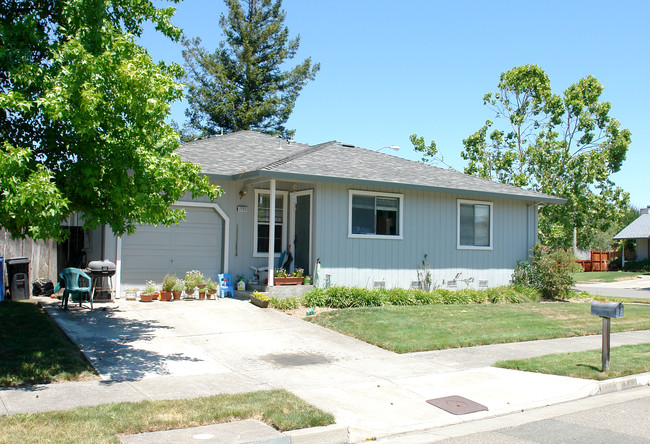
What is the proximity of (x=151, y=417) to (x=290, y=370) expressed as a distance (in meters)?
3.05

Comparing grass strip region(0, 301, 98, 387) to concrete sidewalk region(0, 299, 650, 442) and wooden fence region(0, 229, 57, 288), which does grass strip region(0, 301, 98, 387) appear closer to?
concrete sidewalk region(0, 299, 650, 442)

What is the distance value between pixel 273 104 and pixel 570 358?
1156 inches

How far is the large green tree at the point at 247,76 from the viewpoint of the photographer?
1419 inches

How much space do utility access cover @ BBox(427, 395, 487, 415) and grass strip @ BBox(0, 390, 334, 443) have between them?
1.61 m

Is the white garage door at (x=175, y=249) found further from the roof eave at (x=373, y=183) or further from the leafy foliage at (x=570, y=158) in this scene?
the leafy foliage at (x=570, y=158)

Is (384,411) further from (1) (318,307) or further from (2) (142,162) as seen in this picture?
(1) (318,307)

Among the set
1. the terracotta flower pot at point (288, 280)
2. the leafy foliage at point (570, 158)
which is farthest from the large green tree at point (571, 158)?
the terracotta flower pot at point (288, 280)

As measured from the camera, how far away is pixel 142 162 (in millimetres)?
7883

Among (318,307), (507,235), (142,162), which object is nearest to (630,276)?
(507,235)

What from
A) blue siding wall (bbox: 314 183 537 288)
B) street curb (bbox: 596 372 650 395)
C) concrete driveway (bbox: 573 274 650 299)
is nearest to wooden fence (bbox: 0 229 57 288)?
blue siding wall (bbox: 314 183 537 288)

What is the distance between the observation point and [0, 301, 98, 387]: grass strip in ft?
25.0

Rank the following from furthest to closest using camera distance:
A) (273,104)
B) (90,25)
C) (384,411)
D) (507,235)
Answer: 1. (273,104)
2. (507,235)
3. (90,25)
4. (384,411)

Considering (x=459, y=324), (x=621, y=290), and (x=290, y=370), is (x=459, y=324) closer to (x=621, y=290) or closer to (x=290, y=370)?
(x=290, y=370)

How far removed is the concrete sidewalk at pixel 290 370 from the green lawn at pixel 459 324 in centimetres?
37
